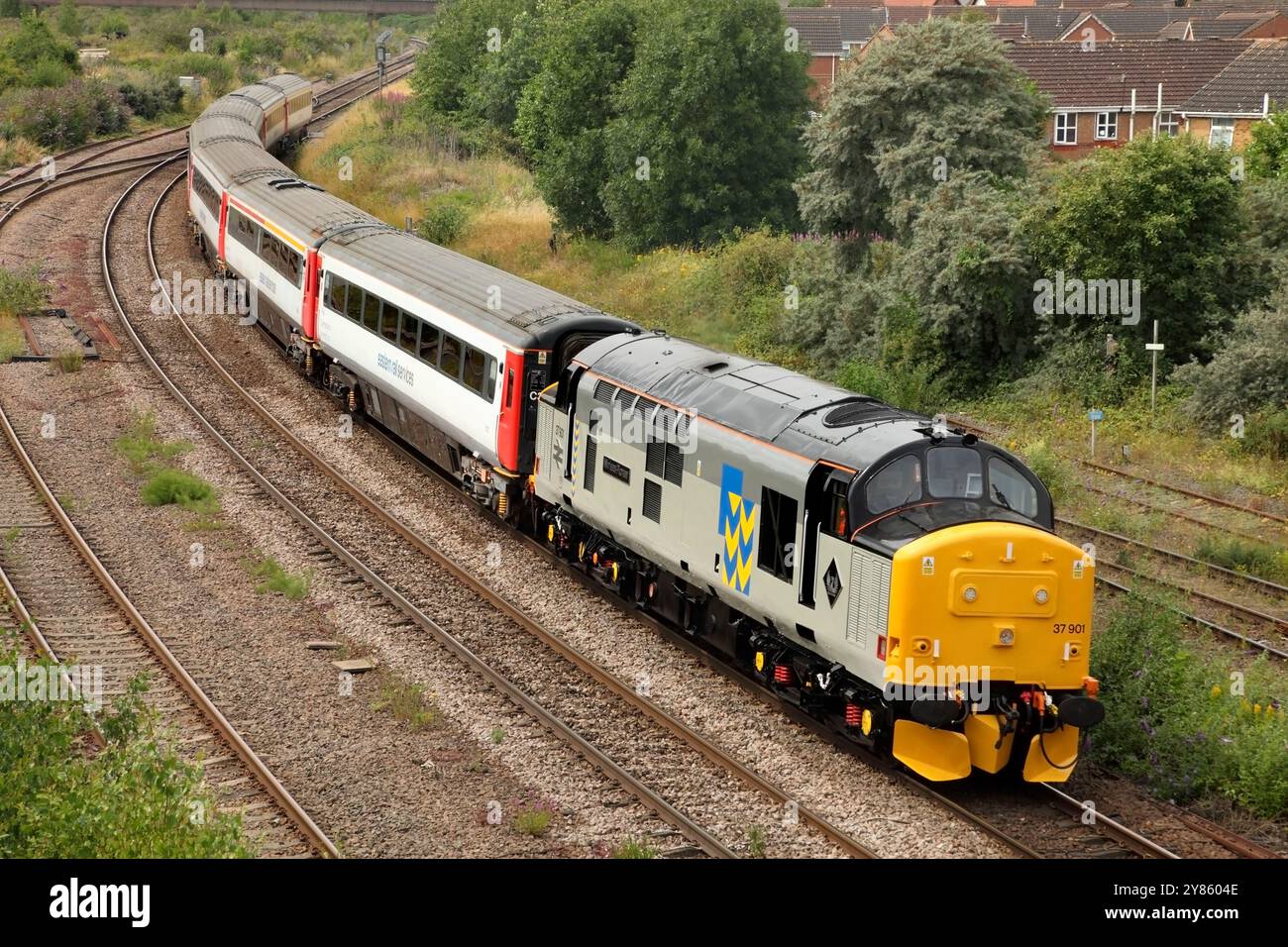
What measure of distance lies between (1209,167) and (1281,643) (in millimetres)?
11452

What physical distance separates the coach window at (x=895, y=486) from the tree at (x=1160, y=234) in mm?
14488

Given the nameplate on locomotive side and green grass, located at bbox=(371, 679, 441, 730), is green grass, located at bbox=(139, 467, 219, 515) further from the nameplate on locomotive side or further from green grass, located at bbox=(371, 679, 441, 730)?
green grass, located at bbox=(371, 679, 441, 730)

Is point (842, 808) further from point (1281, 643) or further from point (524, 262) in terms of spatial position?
point (524, 262)

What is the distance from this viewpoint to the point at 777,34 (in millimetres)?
39219

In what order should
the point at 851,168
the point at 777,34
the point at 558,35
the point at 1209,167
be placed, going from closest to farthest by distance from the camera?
the point at 1209,167
the point at 851,168
the point at 777,34
the point at 558,35

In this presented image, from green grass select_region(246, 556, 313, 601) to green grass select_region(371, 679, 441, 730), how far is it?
3.30m

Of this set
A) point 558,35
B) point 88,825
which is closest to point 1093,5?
point 558,35

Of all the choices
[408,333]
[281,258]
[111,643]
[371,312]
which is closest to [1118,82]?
[281,258]

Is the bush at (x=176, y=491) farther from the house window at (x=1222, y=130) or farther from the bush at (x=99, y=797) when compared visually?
the house window at (x=1222, y=130)

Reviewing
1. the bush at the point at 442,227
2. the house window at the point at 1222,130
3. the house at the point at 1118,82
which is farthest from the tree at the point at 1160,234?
the house at the point at 1118,82

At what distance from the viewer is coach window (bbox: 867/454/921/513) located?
12.4 metres

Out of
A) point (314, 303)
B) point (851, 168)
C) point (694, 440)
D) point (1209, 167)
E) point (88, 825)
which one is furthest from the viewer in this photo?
point (851, 168)

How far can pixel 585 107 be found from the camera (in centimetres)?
4259

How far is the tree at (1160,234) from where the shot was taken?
A: 81.9 ft
